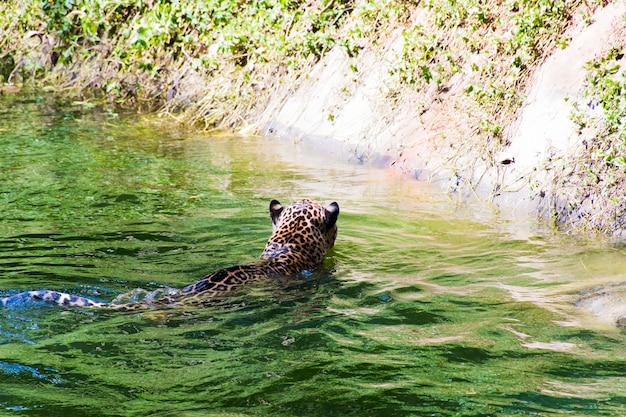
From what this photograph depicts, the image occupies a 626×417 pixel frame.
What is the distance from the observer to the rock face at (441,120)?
1126cm

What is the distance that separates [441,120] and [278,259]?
5.30 metres

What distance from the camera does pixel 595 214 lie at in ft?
32.9

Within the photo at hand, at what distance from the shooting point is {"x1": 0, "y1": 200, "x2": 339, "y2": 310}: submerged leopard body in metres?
7.17

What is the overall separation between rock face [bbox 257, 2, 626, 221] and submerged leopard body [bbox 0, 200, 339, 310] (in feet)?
9.31

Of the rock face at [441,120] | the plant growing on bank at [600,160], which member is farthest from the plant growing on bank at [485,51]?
the plant growing on bank at [600,160]

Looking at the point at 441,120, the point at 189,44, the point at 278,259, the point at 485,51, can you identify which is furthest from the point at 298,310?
the point at 189,44

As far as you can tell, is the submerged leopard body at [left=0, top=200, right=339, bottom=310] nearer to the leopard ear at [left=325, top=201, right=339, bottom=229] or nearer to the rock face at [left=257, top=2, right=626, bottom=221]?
the leopard ear at [left=325, top=201, right=339, bottom=229]

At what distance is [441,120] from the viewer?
13.1 meters

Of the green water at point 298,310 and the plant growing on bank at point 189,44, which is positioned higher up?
the plant growing on bank at point 189,44

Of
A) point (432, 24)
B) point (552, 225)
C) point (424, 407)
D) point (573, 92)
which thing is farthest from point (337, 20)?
point (424, 407)

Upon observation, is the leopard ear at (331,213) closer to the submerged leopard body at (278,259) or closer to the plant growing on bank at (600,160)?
the submerged leopard body at (278,259)

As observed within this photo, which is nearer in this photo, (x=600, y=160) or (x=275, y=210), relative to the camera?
(x=275, y=210)

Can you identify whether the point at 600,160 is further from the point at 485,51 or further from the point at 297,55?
the point at 297,55

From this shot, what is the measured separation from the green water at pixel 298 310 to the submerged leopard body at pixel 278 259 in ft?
0.48
